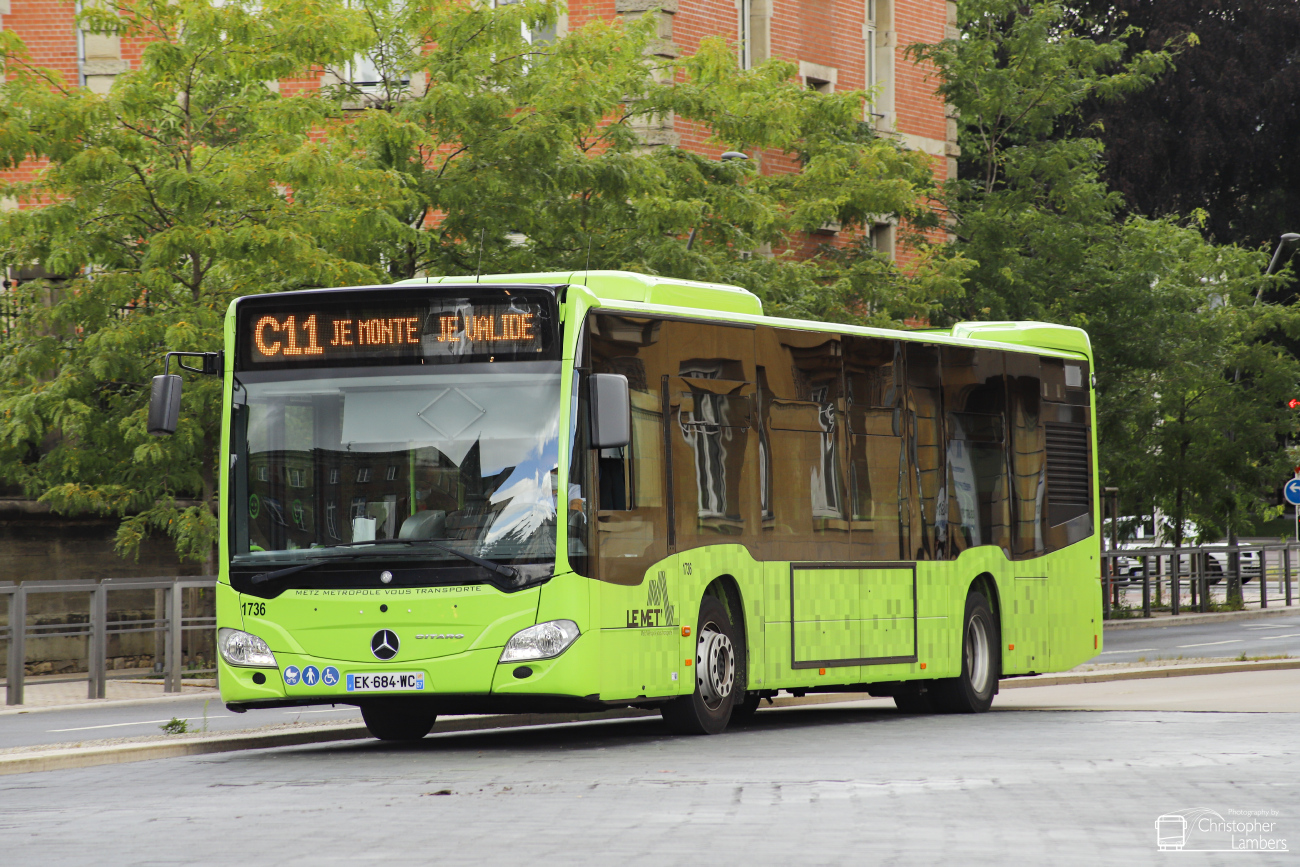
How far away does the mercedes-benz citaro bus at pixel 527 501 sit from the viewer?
1251cm

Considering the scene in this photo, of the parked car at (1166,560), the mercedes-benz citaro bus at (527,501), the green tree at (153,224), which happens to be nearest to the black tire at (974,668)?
the mercedes-benz citaro bus at (527,501)

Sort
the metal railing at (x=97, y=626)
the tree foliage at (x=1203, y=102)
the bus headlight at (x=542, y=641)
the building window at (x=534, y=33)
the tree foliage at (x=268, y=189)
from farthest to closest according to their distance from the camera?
the tree foliage at (x=1203, y=102) → the building window at (x=534, y=33) → the tree foliage at (x=268, y=189) → the metal railing at (x=97, y=626) → the bus headlight at (x=542, y=641)

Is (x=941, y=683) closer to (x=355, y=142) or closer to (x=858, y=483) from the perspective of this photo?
(x=858, y=483)

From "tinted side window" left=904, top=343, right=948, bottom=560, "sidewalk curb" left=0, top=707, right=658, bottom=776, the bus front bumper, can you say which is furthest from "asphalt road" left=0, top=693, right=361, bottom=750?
"tinted side window" left=904, top=343, right=948, bottom=560

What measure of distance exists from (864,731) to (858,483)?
1.89 m

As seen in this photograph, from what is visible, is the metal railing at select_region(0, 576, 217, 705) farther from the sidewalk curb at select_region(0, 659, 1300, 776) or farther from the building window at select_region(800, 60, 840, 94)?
the building window at select_region(800, 60, 840, 94)

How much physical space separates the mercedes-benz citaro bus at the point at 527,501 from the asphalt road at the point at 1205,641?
11.6 meters

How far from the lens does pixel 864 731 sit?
15.0 meters

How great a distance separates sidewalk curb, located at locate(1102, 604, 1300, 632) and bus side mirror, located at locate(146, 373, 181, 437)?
84.6ft

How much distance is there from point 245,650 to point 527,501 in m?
2.11

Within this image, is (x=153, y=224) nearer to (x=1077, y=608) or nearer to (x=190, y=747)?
(x=190, y=747)

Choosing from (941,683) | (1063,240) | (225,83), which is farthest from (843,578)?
(1063,240)

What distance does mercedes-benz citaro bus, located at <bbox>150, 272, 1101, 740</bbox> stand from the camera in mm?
12508

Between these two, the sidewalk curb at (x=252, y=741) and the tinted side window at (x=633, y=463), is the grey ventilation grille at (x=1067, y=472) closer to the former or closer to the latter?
the sidewalk curb at (x=252, y=741)
